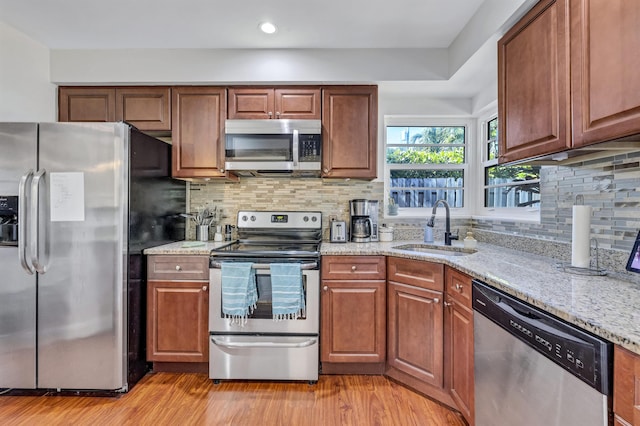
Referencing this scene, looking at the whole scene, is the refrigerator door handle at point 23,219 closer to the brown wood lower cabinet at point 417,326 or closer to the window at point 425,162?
the brown wood lower cabinet at point 417,326

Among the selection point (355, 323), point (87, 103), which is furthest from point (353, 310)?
point (87, 103)

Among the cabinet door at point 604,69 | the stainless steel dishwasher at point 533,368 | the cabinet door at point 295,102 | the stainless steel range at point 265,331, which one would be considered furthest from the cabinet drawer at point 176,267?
the cabinet door at point 604,69

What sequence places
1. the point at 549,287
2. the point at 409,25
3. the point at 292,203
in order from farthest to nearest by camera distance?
the point at 292,203
the point at 409,25
the point at 549,287

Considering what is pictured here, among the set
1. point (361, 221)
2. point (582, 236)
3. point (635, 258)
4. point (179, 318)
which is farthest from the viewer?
point (361, 221)

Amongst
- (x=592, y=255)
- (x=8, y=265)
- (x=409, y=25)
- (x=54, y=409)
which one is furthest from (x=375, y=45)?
(x=54, y=409)

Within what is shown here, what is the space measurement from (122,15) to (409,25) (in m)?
1.89

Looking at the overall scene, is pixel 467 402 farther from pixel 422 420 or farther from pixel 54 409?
pixel 54 409

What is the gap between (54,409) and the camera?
1845mm

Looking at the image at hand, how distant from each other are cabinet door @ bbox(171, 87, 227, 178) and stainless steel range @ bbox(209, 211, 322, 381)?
Result: 836 millimetres

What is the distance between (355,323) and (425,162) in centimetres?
162

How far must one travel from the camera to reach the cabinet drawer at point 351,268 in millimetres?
2182

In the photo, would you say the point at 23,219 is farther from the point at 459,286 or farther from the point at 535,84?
the point at 535,84

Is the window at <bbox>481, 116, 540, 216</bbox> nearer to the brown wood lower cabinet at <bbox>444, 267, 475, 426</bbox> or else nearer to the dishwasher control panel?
the brown wood lower cabinet at <bbox>444, 267, 475, 426</bbox>

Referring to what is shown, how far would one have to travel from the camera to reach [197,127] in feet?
8.25
